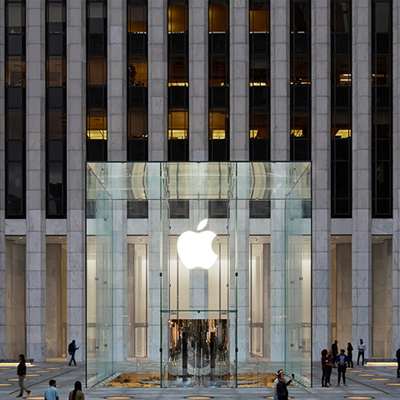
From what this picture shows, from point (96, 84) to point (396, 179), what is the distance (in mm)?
20549

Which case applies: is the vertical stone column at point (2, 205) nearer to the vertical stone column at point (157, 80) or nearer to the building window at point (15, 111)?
the building window at point (15, 111)

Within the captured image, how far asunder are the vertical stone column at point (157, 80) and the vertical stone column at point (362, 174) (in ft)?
40.6

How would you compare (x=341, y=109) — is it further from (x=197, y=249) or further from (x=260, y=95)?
(x=197, y=249)

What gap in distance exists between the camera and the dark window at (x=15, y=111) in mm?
46562

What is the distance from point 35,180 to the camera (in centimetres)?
4603

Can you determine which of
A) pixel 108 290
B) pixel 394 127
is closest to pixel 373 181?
pixel 394 127

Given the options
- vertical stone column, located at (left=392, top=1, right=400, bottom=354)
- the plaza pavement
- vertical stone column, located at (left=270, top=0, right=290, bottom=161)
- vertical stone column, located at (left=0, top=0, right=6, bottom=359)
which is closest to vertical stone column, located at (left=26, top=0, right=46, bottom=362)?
vertical stone column, located at (left=0, top=0, right=6, bottom=359)

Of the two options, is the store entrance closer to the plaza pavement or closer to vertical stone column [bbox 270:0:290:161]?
the plaza pavement

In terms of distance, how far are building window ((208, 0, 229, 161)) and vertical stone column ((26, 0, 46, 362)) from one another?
36.1 ft

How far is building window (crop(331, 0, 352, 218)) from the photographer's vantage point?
4625cm

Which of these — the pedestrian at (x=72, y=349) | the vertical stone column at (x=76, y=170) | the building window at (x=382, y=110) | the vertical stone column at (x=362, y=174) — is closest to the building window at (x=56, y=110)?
the vertical stone column at (x=76, y=170)

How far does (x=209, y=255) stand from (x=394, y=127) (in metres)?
22.7

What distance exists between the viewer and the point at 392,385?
29.9 m

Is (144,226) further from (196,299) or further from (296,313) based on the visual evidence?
(296,313)
